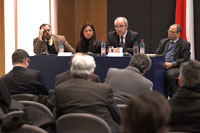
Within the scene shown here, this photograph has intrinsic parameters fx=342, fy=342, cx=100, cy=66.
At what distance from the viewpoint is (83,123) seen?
2.44 metres

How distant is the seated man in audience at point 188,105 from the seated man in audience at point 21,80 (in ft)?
6.15

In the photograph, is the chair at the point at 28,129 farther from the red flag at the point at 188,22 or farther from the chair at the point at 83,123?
the red flag at the point at 188,22

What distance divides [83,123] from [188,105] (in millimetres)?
746

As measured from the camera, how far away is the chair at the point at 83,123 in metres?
2.42

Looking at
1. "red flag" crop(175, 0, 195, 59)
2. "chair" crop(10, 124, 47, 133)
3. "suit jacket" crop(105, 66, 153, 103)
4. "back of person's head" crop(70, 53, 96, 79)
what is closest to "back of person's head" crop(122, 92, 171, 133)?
"chair" crop(10, 124, 47, 133)

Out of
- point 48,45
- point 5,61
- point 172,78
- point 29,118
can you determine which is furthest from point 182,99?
point 5,61

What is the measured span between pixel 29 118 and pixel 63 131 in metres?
0.28

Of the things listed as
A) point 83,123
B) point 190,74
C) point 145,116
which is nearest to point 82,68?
point 83,123

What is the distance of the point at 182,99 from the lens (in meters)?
2.38

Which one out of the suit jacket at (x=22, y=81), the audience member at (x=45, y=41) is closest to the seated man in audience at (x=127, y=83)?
the suit jacket at (x=22, y=81)

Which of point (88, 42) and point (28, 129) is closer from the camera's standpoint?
point (28, 129)

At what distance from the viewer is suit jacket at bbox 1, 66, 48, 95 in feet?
12.2

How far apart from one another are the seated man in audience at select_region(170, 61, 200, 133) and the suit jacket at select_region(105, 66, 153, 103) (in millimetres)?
941

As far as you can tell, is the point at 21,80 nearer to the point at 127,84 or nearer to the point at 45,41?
the point at 127,84
